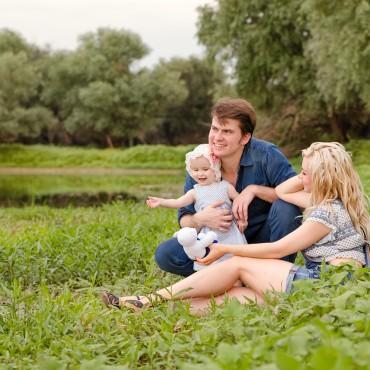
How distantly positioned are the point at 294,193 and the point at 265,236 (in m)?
0.53

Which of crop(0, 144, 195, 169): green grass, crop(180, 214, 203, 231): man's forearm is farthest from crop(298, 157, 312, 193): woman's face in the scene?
crop(0, 144, 195, 169): green grass

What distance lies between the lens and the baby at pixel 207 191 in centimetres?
428

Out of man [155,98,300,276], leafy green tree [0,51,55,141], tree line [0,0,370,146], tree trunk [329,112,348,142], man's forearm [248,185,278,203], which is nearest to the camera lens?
man [155,98,300,276]

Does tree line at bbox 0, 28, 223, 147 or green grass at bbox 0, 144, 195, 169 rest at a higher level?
tree line at bbox 0, 28, 223, 147

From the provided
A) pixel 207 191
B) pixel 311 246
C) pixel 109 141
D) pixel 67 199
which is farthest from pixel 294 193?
pixel 109 141

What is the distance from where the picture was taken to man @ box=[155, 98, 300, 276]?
4195 mm

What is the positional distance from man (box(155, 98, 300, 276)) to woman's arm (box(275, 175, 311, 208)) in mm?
57

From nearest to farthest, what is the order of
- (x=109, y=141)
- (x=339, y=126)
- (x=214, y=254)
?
(x=214, y=254), (x=339, y=126), (x=109, y=141)

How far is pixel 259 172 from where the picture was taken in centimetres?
444

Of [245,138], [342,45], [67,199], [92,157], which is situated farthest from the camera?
[92,157]

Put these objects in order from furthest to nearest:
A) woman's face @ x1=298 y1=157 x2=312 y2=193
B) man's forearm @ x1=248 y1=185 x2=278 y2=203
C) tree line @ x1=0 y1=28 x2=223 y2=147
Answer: tree line @ x1=0 y1=28 x2=223 y2=147
man's forearm @ x1=248 y1=185 x2=278 y2=203
woman's face @ x1=298 y1=157 x2=312 y2=193

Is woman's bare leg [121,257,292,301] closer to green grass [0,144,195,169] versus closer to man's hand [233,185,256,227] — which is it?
man's hand [233,185,256,227]

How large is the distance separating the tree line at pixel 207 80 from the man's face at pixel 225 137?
440 inches

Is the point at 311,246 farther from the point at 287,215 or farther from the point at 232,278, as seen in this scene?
the point at 232,278
